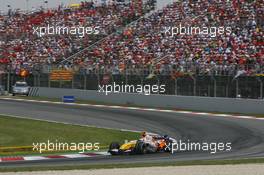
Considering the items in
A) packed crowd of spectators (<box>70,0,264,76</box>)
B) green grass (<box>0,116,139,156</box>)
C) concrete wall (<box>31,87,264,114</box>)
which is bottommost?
green grass (<box>0,116,139,156</box>)

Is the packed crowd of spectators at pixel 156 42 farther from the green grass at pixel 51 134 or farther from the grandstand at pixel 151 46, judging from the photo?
the green grass at pixel 51 134

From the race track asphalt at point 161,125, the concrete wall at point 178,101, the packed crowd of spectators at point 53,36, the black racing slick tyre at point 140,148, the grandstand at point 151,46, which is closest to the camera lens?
the race track asphalt at point 161,125

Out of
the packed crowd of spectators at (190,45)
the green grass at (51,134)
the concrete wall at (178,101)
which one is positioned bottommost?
the green grass at (51,134)

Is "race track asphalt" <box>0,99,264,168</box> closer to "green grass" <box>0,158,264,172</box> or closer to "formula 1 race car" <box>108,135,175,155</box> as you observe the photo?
"formula 1 race car" <box>108,135,175,155</box>

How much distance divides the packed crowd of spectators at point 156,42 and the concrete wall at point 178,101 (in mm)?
1512

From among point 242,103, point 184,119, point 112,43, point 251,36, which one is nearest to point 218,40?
point 251,36

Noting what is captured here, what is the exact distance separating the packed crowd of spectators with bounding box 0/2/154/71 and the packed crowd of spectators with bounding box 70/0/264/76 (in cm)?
227

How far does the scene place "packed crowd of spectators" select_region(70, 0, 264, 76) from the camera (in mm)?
31375

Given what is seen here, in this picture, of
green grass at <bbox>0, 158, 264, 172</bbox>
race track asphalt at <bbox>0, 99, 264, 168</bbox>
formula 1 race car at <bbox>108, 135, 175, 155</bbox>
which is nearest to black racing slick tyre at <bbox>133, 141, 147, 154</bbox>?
formula 1 race car at <bbox>108, 135, 175, 155</bbox>

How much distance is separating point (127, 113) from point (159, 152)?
12.0m

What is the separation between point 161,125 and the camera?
25641 millimetres

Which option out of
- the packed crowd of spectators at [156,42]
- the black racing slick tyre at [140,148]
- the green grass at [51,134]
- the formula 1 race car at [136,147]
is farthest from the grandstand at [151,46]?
the black racing slick tyre at [140,148]

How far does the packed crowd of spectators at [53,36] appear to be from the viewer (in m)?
46.8

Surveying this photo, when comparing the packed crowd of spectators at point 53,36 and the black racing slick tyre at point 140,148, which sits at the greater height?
the packed crowd of spectators at point 53,36
